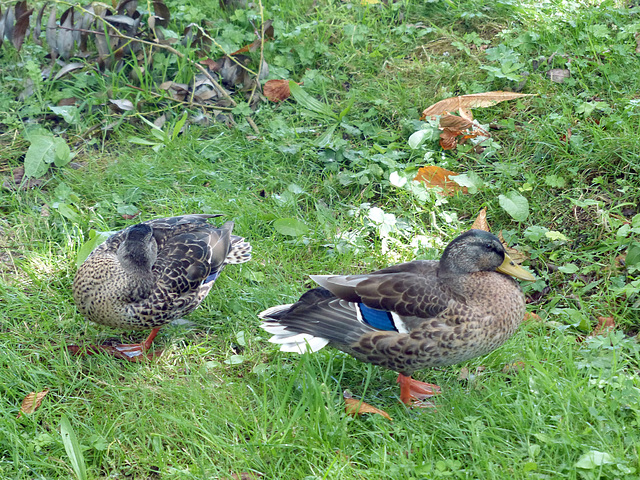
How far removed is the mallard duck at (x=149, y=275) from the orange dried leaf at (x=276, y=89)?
5.54 feet

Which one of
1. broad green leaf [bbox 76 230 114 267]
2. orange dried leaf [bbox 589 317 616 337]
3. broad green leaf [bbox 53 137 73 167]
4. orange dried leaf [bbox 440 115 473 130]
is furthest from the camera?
broad green leaf [bbox 53 137 73 167]

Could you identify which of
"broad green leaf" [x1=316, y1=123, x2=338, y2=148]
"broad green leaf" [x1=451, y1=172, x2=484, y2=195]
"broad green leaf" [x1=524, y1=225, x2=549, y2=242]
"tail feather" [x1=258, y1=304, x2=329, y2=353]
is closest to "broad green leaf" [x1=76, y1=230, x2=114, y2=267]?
"tail feather" [x1=258, y1=304, x2=329, y2=353]

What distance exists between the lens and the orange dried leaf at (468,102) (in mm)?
4637

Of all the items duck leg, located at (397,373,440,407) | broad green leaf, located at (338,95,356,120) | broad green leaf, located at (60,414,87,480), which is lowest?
broad green leaf, located at (60,414,87,480)

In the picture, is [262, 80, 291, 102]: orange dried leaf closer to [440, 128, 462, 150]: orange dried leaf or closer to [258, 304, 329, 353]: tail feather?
[440, 128, 462, 150]: orange dried leaf

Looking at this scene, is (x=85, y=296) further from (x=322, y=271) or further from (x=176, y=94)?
(x=176, y=94)

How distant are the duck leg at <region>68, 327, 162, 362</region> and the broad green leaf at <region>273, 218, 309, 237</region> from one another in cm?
97

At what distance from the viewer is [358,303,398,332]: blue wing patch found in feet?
9.74

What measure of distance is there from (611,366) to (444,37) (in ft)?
10.9

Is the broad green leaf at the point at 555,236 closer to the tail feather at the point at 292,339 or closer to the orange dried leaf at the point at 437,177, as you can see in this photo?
the orange dried leaf at the point at 437,177

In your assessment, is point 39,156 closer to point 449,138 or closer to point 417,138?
point 417,138

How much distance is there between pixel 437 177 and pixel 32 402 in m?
2.70

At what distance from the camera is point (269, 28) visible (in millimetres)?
5270

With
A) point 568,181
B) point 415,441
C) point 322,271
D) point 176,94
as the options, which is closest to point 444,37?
point 568,181
